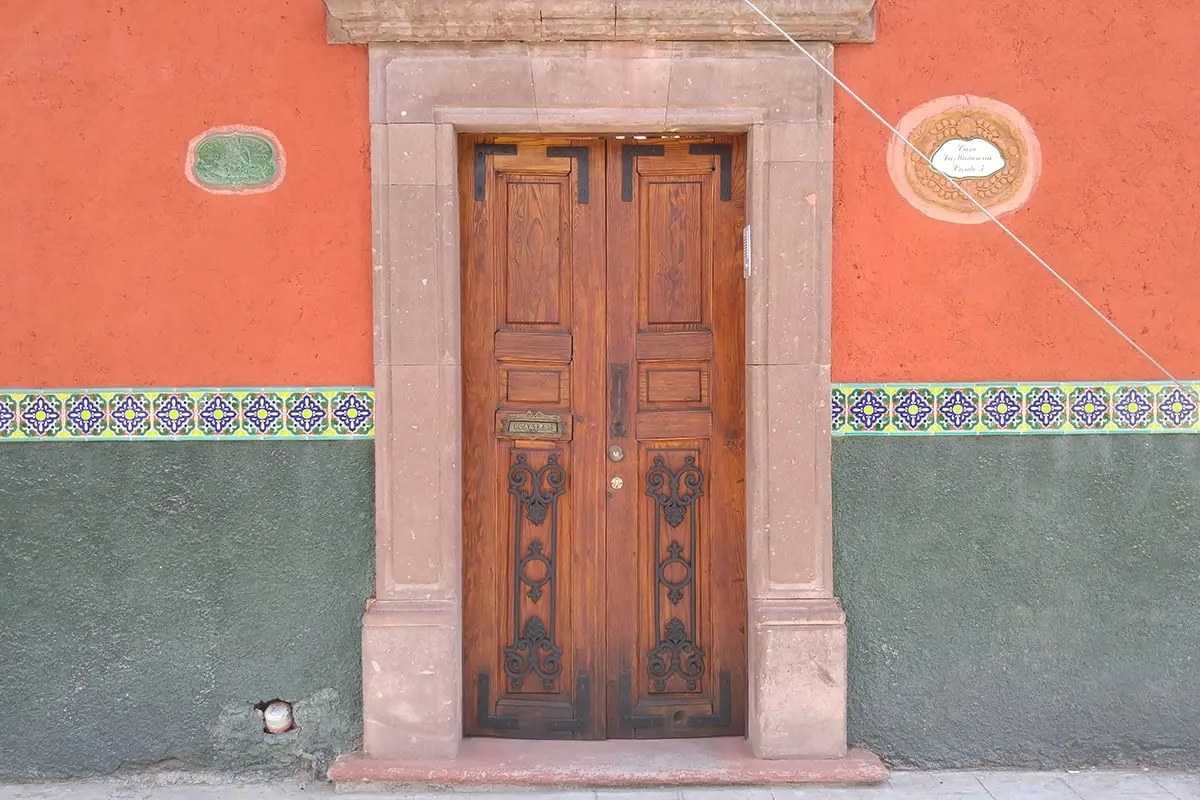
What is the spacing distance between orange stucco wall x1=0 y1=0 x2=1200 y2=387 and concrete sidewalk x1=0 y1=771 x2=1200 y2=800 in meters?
1.58

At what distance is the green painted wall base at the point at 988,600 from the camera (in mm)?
3953

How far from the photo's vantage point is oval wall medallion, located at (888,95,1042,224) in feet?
12.8

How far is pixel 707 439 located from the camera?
411 centimetres

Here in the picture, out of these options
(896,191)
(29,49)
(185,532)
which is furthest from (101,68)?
(896,191)

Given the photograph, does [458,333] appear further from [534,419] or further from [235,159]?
[235,159]

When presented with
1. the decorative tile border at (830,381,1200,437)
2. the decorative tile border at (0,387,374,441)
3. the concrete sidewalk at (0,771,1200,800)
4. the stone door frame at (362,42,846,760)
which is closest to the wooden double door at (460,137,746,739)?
the stone door frame at (362,42,846,760)

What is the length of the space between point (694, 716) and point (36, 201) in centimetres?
335

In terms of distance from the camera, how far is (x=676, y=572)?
4.13 metres

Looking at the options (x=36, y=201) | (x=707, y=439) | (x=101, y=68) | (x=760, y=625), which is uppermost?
(x=101, y=68)

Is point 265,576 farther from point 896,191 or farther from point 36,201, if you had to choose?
point 896,191


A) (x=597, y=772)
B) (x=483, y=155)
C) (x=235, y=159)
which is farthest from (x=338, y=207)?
(x=597, y=772)

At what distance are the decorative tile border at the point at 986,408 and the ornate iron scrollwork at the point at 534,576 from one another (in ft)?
3.89

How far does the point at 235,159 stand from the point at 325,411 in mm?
1043

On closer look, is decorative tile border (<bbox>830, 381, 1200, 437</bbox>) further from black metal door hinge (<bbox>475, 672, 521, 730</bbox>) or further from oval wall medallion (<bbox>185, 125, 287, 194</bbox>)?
oval wall medallion (<bbox>185, 125, 287, 194</bbox>)
